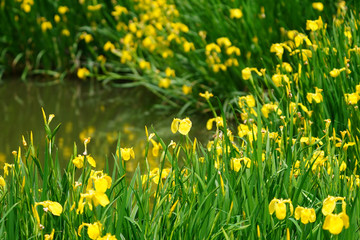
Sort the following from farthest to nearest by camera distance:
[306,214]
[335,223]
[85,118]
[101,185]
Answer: [85,118], [101,185], [306,214], [335,223]

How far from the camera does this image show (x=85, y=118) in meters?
4.76

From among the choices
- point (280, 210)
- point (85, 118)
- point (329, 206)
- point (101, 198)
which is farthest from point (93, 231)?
point (85, 118)

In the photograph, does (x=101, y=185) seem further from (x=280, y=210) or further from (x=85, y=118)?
(x=85, y=118)

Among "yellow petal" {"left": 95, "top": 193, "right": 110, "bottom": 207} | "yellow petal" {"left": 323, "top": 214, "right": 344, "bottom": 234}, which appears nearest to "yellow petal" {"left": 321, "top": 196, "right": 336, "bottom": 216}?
"yellow petal" {"left": 323, "top": 214, "right": 344, "bottom": 234}

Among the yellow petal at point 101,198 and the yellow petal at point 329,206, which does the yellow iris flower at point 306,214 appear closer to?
the yellow petal at point 329,206

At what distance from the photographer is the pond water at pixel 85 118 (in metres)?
4.18

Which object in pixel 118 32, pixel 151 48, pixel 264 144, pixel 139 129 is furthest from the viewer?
pixel 118 32

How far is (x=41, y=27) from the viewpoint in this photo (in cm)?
584

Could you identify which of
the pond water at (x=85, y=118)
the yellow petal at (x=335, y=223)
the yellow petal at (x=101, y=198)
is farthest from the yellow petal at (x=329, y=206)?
the pond water at (x=85, y=118)

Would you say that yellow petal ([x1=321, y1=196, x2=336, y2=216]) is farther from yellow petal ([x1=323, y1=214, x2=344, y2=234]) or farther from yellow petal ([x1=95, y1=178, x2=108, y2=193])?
yellow petal ([x1=95, y1=178, x2=108, y2=193])

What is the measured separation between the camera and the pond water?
4.18 meters

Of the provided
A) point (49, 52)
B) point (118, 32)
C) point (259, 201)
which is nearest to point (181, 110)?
point (118, 32)

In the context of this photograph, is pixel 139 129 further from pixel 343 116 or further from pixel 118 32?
pixel 343 116

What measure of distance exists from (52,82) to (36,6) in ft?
2.46
